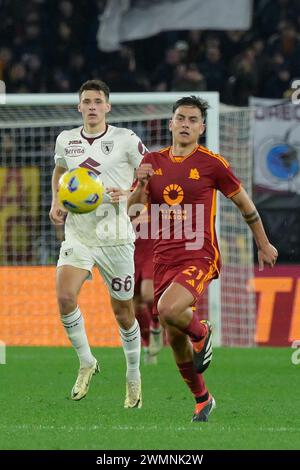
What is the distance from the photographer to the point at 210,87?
62.0 feet

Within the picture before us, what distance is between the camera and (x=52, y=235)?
16.4 meters

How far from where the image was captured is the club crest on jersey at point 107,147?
9.37 metres

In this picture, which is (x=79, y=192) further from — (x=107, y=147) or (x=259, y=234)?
(x=259, y=234)

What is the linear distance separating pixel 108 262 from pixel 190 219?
1.21m

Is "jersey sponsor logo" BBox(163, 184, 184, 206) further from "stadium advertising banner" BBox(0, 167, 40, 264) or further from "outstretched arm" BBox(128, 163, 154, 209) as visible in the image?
"stadium advertising banner" BBox(0, 167, 40, 264)

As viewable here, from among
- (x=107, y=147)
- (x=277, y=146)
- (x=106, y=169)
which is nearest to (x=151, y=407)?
(x=106, y=169)

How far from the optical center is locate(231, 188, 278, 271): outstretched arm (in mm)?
8133

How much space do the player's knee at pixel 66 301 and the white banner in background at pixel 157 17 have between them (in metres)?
11.1

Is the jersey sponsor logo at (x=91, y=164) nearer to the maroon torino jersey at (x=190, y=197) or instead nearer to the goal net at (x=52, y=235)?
the maroon torino jersey at (x=190, y=197)

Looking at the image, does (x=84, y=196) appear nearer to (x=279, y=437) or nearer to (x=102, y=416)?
(x=102, y=416)

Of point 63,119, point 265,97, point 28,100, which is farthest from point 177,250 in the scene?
point 265,97

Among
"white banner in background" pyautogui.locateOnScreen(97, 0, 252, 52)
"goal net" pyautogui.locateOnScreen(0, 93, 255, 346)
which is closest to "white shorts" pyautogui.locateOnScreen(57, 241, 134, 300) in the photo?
"goal net" pyautogui.locateOnScreen(0, 93, 255, 346)

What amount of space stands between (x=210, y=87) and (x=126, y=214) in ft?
32.4

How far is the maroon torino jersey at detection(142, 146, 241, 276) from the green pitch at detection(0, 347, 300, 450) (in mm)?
1107
